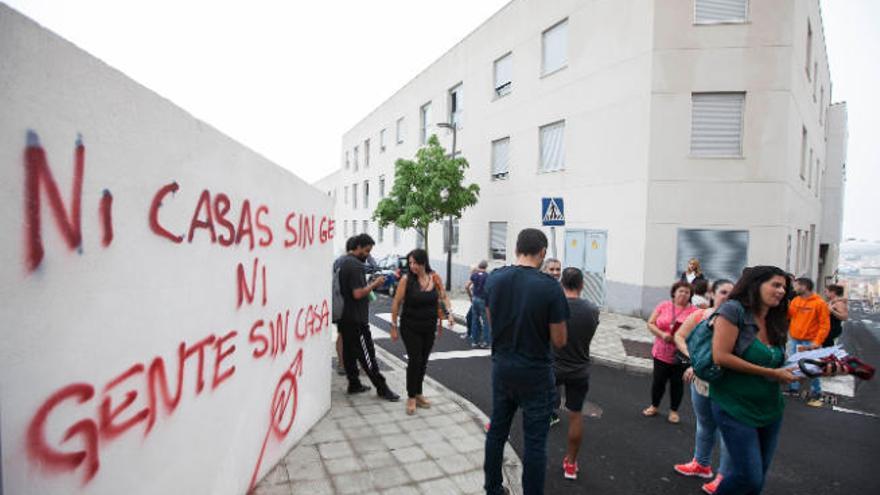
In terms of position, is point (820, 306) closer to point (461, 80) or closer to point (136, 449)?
point (136, 449)

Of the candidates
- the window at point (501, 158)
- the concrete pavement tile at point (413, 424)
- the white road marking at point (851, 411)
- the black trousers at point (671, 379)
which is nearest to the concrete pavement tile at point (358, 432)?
the concrete pavement tile at point (413, 424)

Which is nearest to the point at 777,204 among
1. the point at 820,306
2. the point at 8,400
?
the point at 820,306

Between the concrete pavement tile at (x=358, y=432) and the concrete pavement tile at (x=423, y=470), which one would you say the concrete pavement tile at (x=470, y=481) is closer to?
the concrete pavement tile at (x=423, y=470)

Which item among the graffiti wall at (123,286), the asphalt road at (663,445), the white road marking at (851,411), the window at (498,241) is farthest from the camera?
the window at (498,241)

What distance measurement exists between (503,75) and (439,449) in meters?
16.1

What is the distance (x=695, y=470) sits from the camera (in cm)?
385

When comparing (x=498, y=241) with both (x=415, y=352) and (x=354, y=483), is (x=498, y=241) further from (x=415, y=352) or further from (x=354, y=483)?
(x=354, y=483)

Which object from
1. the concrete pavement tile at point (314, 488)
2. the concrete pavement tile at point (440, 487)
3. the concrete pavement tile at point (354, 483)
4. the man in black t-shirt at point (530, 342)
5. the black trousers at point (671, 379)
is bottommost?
the concrete pavement tile at point (440, 487)

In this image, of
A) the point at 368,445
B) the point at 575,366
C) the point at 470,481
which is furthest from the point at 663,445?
the point at 368,445

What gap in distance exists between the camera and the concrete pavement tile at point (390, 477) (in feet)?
11.2

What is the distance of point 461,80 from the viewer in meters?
20.1

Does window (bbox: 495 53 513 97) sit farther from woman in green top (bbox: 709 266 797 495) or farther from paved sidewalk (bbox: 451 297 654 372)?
woman in green top (bbox: 709 266 797 495)

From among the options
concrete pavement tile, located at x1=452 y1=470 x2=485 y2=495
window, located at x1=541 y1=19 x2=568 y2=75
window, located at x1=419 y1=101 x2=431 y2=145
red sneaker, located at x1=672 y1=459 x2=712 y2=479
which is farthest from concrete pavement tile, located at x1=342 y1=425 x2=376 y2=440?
window, located at x1=419 y1=101 x2=431 y2=145

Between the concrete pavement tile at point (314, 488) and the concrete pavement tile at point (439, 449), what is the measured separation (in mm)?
947
